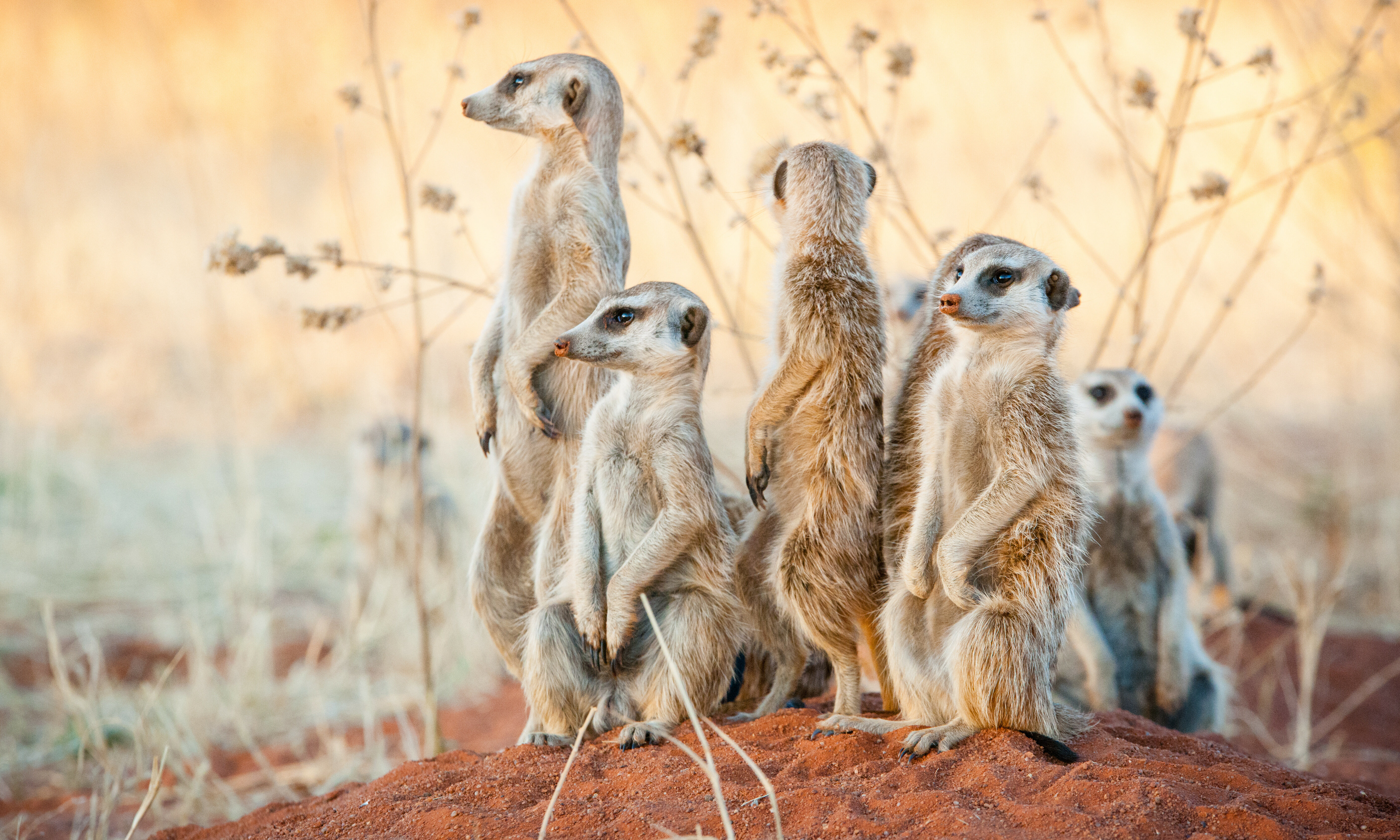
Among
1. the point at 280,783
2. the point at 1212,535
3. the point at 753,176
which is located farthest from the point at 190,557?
the point at 1212,535

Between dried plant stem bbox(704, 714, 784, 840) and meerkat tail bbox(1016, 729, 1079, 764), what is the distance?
1.90ft

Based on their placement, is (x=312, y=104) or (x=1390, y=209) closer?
(x=1390, y=209)

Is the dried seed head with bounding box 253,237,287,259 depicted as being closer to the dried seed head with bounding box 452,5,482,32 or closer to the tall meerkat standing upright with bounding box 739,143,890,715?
the dried seed head with bounding box 452,5,482,32

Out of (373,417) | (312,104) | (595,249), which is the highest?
(312,104)

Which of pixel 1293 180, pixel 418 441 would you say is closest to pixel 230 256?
pixel 418 441

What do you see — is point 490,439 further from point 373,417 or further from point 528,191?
point 373,417

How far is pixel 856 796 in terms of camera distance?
2.21m

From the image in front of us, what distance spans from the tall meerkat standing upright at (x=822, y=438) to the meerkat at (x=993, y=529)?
13 cm

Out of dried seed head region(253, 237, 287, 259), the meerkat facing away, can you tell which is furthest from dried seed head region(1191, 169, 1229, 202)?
the meerkat facing away

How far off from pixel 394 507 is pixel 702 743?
400 cm

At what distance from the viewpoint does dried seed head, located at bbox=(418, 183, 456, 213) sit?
3469 millimetres

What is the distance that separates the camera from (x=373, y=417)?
7.43 m

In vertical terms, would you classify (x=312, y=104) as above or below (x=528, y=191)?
above

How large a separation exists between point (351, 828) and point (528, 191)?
1.86 meters
